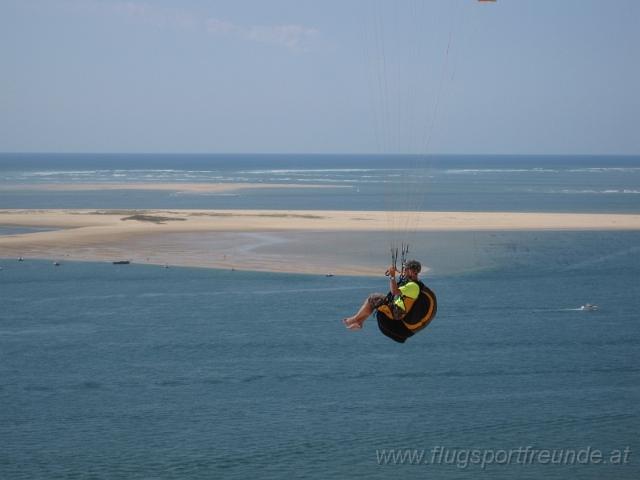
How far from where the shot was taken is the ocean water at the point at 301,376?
53.4ft

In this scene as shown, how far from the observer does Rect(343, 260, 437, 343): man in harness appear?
33.1 feet

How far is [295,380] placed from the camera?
1961 cm

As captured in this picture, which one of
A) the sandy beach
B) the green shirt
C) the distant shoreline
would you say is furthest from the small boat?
the distant shoreline

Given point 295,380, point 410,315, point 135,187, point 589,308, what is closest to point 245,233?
point 589,308

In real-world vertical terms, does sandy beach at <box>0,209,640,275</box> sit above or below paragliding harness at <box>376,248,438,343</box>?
below

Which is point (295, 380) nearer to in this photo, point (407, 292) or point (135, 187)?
point (407, 292)

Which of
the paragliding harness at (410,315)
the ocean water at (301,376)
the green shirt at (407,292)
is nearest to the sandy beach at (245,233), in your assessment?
the ocean water at (301,376)

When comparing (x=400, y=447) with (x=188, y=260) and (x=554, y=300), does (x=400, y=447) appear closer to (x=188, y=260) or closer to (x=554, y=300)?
(x=554, y=300)

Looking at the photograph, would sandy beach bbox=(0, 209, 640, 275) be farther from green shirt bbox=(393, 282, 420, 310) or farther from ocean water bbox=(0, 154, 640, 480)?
green shirt bbox=(393, 282, 420, 310)

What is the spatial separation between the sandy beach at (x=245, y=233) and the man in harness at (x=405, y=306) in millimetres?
20855

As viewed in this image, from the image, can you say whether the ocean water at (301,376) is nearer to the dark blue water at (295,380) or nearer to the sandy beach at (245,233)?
the dark blue water at (295,380)

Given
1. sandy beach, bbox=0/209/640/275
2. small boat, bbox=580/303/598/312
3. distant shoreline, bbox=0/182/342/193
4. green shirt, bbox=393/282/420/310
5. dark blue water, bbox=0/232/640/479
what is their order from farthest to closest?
distant shoreline, bbox=0/182/342/193
sandy beach, bbox=0/209/640/275
small boat, bbox=580/303/598/312
dark blue water, bbox=0/232/640/479
green shirt, bbox=393/282/420/310

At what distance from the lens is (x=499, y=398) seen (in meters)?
18.8

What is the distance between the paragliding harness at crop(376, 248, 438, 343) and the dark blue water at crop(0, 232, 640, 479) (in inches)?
241
